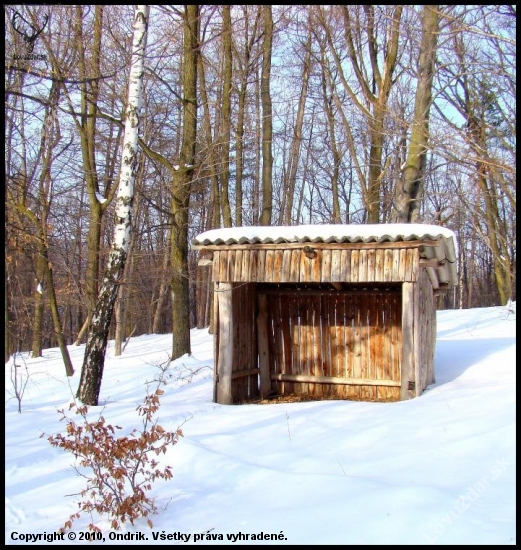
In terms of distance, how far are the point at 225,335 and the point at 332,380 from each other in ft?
7.06

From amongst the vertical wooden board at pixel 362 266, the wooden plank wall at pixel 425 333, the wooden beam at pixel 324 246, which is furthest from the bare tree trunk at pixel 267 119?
the vertical wooden board at pixel 362 266

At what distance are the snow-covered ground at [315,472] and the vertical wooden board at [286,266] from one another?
67.6 inches

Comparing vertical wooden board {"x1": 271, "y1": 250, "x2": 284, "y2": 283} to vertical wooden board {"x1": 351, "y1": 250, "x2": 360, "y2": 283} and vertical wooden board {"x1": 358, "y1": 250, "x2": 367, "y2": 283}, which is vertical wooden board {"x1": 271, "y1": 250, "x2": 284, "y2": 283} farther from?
vertical wooden board {"x1": 358, "y1": 250, "x2": 367, "y2": 283}

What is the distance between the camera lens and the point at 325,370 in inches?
390

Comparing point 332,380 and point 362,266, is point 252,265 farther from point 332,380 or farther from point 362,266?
point 332,380

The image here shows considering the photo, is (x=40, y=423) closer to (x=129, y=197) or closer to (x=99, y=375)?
(x=99, y=375)

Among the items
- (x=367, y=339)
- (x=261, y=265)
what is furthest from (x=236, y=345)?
(x=367, y=339)

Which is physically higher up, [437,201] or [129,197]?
[437,201]

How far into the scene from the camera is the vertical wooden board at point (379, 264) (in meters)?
8.03

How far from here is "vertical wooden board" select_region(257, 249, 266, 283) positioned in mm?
8359

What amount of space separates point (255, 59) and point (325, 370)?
38.1 feet

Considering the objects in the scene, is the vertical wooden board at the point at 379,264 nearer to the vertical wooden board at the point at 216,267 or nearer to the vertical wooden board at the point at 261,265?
the vertical wooden board at the point at 261,265

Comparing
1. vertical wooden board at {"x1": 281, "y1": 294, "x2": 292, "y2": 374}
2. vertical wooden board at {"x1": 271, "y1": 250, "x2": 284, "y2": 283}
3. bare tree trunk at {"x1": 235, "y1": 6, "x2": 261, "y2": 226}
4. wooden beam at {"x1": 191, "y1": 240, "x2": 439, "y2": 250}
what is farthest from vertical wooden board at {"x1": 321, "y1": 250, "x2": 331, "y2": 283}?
bare tree trunk at {"x1": 235, "y1": 6, "x2": 261, "y2": 226}

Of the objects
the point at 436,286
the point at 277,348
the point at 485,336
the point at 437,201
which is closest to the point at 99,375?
the point at 277,348
